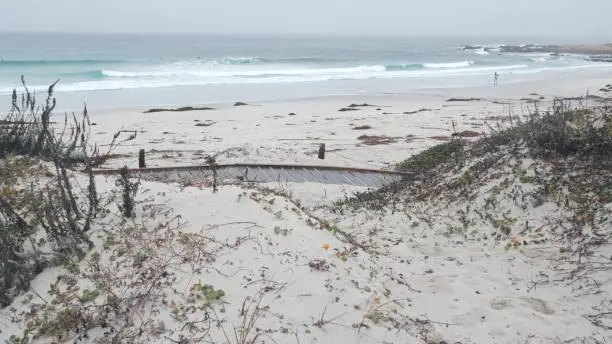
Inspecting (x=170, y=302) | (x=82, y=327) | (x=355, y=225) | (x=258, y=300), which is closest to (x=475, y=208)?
(x=355, y=225)

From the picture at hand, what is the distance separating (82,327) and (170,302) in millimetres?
627

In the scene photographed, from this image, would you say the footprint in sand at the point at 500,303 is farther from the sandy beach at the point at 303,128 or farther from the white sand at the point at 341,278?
the sandy beach at the point at 303,128

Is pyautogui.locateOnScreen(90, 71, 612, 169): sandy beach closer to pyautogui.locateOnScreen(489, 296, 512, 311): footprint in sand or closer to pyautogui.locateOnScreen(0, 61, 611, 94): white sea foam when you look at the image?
pyautogui.locateOnScreen(489, 296, 512, 311): footprint in sand

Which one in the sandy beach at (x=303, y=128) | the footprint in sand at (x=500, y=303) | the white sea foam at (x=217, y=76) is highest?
the white sea foam at (x=217, y=76)

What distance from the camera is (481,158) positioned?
8.04m

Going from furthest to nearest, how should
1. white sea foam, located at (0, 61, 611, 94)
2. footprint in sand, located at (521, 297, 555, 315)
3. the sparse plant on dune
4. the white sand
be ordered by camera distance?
white sea foam, located at (0, 61, 611, 94) < footprint in sand, located at (521, 297, 555, 315) < the sparse plant on dune < the white sand

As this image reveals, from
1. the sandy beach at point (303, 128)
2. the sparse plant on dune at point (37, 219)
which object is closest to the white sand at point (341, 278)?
the sparse plant on dune at point (37, 219)

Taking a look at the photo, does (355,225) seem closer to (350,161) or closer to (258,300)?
(258,300)

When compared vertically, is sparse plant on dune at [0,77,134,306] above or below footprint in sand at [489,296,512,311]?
above

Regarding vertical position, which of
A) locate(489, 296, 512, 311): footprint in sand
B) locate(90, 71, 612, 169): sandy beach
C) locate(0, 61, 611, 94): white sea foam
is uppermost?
→ locate(0, 61, 611, 94): white sea foam

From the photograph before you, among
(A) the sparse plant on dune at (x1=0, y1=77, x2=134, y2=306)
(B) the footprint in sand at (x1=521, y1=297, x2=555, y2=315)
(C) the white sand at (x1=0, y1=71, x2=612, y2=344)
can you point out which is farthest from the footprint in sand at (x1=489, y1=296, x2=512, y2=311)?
(A) the sparse plant on dune at (x1=0, y1=77, x2=134, y2=306)

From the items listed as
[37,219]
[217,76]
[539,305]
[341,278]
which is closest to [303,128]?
[37,219]

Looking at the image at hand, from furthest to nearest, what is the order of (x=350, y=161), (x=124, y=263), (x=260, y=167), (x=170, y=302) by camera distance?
(x=350, y=161)
(x=260, y=167)
(x=124, y=263)
(x=170, y=302)

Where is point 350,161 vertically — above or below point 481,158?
below
